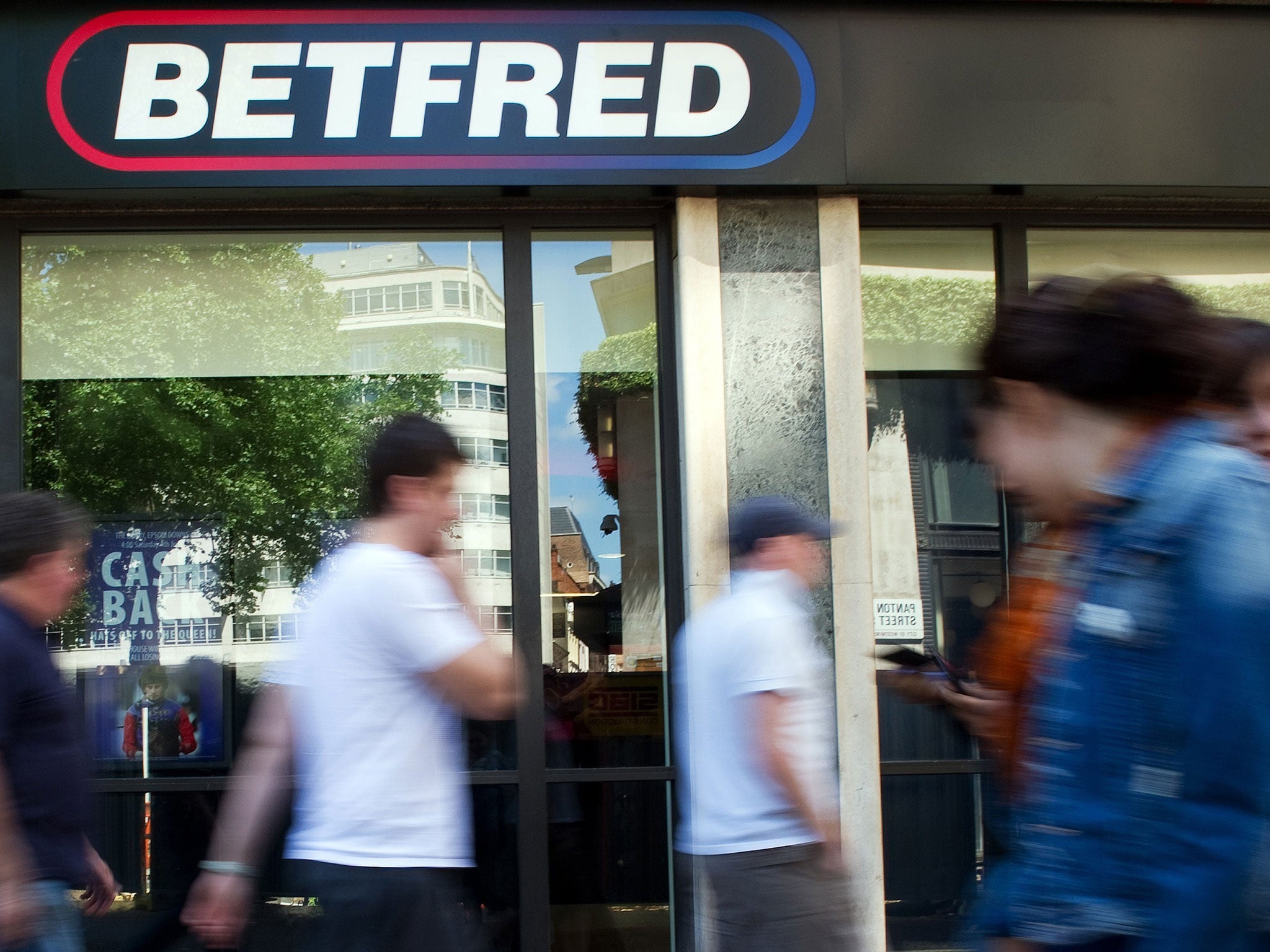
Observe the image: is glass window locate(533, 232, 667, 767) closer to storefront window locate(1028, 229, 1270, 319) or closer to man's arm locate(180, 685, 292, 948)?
storefront window locate(1028, 229, 1270, 319)

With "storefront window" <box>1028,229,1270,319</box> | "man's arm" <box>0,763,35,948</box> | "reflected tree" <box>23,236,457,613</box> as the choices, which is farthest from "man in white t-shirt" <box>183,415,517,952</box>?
"storefront window" <box>1028,229,1270,319</box>

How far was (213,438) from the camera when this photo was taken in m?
5.64

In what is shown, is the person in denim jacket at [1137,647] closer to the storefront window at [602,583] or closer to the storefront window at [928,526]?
the storefront window at [602,583]

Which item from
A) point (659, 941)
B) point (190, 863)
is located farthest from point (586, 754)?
point (190, 863)

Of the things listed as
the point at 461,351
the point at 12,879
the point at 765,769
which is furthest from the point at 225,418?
the point at 765,769

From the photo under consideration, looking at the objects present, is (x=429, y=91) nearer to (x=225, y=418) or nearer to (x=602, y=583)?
(x=225, y=418)

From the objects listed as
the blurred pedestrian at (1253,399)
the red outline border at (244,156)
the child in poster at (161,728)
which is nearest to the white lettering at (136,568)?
the child in poster at (161,728)

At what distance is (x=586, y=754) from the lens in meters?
5.22

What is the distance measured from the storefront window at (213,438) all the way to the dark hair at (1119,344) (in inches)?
154

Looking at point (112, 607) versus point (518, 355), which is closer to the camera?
point (518, 355)

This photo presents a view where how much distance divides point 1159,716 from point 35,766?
2516 mm

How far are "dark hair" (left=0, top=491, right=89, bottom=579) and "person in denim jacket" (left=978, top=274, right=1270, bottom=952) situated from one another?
2450mm

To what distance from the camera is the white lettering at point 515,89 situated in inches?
196

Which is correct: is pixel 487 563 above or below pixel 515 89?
below
